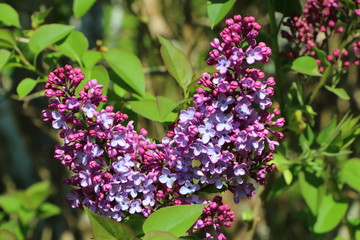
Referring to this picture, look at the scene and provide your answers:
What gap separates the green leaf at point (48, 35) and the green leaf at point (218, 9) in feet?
1.18

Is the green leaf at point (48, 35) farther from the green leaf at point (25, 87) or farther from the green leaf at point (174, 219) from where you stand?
the green leaf at point (174, 219)

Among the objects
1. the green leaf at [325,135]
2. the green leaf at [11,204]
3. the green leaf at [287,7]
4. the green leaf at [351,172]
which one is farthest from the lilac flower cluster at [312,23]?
the green leaf at [11,204]

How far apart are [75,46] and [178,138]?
535 millimetres

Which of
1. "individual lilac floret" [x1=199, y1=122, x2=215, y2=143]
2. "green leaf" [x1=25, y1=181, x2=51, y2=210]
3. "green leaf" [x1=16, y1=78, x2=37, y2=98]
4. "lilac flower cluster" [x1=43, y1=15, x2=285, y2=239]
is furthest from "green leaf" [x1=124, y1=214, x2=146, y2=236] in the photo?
"green leaf" [x1=25, y1=181, x2=51, y2=210]

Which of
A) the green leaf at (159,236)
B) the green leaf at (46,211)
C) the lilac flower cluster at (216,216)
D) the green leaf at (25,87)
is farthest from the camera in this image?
the green leaf at (46,211)

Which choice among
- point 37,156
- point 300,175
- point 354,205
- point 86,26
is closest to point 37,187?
point 37,156

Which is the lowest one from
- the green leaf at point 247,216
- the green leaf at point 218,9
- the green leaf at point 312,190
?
the green leaf at point 247,216

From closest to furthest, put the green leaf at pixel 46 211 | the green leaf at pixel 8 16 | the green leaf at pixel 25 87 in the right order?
the green leaf at pixel 25 87 → the green leaf at pixel 8 16 → the green leaf at pixel 46 211

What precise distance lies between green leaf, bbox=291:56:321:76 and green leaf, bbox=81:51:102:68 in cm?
44

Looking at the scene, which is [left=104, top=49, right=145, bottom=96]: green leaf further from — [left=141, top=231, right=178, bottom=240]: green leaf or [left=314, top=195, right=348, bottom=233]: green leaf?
[left=314, top=195, right=348, bottom=233]: green leaf

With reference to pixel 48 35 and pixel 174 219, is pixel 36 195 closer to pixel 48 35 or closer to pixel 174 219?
pixel 48 35

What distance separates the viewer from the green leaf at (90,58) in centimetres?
135

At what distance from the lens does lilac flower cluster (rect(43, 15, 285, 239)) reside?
2.99ft

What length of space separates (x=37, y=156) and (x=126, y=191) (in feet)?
5.91
